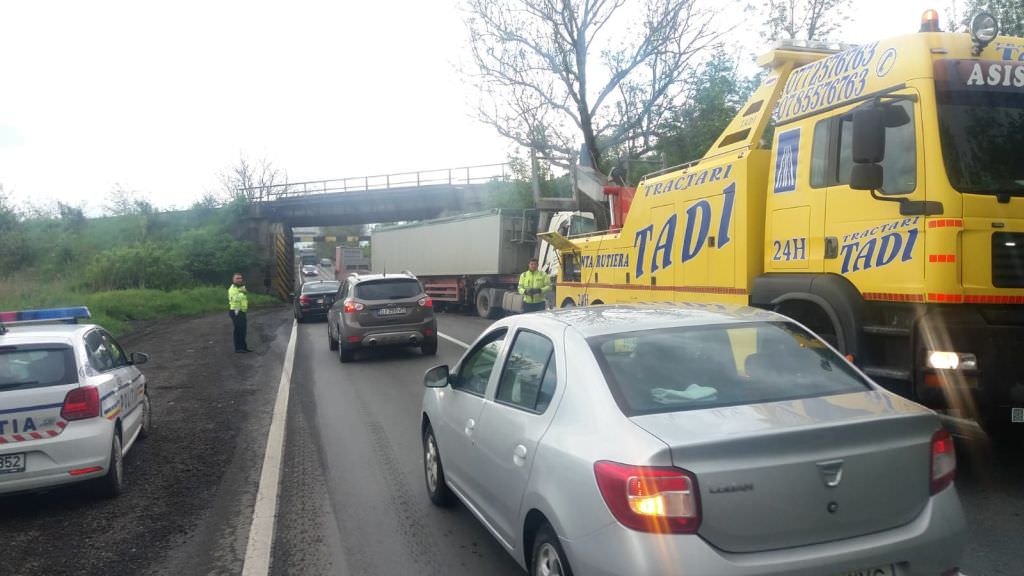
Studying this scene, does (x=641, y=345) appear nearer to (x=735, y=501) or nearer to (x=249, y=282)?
(x=735, y=501)

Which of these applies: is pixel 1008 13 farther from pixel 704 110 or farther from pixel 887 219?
pixel 887 219

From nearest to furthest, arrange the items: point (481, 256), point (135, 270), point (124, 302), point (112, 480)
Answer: point (112, 480)
point (481, 256)
point (124, 302)
point (135, 270)

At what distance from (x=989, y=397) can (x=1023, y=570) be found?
1358mm

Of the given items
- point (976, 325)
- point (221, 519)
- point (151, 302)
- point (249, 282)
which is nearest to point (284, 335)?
point (151, 302)

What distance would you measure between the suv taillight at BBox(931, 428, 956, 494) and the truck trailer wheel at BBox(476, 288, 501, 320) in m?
21.6

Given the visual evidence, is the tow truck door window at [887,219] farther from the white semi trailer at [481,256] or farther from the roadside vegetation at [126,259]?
the roadside vegetation at [126,259]

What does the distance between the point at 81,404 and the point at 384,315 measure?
8.45 meters

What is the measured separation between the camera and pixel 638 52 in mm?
23547

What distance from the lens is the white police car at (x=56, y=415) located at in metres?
5.50

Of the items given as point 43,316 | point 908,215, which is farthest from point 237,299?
point 908,215

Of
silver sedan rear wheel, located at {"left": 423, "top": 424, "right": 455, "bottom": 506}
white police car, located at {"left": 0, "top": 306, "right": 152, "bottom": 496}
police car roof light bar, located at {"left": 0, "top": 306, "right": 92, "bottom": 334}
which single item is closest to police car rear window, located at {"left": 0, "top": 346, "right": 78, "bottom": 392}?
white police car, located at {"left": 0, "top": 306, "right": 152, "bottom": 496}

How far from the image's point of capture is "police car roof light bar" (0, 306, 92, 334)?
23.0 feet

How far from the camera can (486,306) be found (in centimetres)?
2538

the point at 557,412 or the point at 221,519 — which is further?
the point at 221,519
